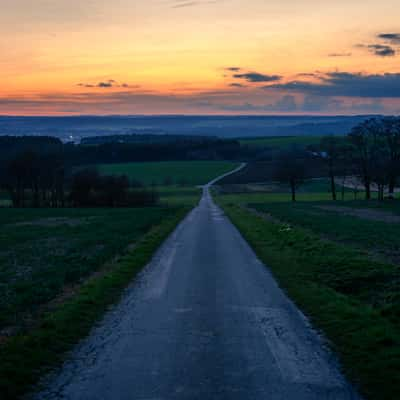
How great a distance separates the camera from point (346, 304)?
12648 millimetres

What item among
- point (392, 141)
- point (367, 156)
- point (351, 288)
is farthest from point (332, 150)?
point (351, 288)

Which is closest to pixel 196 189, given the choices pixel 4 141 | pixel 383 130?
pixel 383 130

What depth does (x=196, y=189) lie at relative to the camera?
385ft

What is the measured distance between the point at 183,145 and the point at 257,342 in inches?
7210

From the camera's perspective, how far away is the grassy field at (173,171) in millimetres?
135875

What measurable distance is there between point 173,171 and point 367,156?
7609cm

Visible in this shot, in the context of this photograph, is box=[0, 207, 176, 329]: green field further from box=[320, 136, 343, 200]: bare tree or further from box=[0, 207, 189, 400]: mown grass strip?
box=[320, 136, 343, 200]: bare tree

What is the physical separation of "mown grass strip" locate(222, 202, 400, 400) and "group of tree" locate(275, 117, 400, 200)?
53.0 meters

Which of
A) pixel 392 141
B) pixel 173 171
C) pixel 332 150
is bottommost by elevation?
pixel 173 171

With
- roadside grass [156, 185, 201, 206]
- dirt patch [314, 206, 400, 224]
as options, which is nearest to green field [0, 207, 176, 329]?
dirt patch [314, 206, 400, 224]

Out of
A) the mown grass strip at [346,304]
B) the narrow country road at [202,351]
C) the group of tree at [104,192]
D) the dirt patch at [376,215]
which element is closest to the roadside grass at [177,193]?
the group of tree at [104,192]

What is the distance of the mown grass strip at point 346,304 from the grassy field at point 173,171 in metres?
107

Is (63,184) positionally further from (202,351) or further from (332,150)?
(202,351)

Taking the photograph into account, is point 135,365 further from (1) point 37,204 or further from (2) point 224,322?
(1) point 37,204
